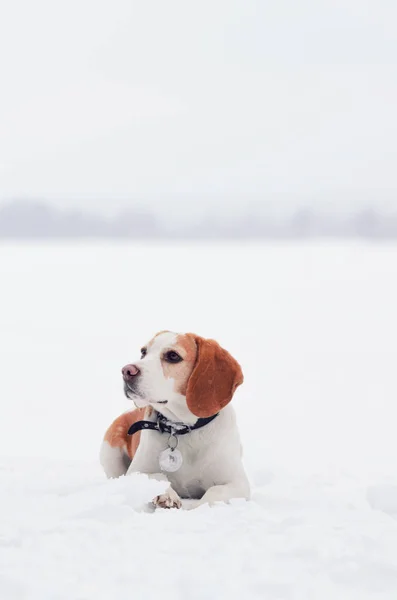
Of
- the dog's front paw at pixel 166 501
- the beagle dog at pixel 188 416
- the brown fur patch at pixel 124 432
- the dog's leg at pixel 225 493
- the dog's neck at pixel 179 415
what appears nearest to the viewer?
the dog's front paw at pixel 166 501

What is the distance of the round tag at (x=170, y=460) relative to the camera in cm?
391

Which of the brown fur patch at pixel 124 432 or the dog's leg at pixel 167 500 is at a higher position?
the brown fur patch at pixel 124 432

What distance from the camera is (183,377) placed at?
3914 millimetres

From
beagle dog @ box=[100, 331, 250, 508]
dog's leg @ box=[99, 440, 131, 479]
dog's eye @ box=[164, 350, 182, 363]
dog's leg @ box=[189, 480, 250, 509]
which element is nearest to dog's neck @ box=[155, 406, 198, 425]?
beagle dog @ box=[100, 331, 250, 508]

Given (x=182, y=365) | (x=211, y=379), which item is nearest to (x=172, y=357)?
(x=182, y=365)

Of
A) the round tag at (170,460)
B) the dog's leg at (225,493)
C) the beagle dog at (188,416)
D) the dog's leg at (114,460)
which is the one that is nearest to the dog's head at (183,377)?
the beagle dog at (188,416)

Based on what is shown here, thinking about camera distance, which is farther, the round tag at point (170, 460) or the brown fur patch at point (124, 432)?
the brown fur patch at point (124, 432)

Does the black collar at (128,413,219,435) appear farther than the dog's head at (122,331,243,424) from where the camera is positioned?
Yes

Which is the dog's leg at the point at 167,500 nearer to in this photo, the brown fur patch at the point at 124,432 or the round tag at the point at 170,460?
the round tag at the point at 170,460

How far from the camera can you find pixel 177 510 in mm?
3465

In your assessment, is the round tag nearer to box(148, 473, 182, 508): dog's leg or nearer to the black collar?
the black collar

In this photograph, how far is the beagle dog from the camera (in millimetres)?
3834

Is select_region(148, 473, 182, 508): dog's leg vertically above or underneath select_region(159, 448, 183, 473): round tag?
underneath

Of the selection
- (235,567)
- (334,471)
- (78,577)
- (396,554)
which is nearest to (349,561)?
(396,554)
